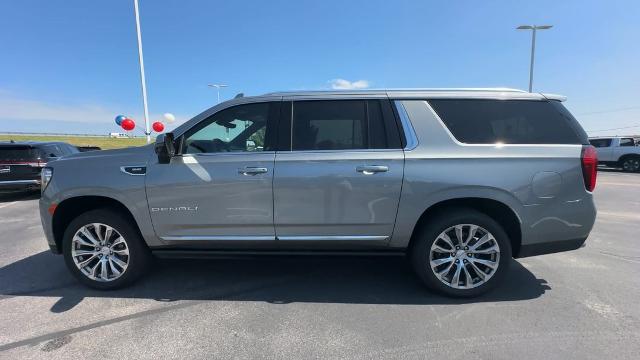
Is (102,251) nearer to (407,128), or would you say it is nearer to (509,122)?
(407,128)

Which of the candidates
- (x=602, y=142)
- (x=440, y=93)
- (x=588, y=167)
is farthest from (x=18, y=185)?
(x=602, y=142)

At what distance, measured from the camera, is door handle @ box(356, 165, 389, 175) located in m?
3.47

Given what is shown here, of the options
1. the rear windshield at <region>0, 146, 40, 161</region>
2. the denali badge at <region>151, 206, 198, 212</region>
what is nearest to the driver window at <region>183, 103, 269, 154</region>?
the denali badge at <region>151, 206, 198, 212</region>

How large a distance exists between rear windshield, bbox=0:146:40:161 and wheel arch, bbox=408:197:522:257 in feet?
35.2

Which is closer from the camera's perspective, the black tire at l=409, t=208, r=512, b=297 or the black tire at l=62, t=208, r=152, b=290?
the black tire at l=409, t=208, r=512, b=297

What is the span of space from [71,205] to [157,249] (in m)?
1.02

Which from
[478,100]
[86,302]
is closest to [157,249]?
[86,302]

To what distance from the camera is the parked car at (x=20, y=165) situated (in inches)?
385

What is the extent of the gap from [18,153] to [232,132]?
9344mm

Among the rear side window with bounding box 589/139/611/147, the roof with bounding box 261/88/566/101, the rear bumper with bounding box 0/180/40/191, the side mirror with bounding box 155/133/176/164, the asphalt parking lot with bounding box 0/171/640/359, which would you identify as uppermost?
the roof with bounding box 261/88/566/101

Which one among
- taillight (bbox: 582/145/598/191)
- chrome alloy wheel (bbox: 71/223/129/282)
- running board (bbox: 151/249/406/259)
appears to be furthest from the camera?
chrome alloy wheel (bbox: 71/223/129/282)

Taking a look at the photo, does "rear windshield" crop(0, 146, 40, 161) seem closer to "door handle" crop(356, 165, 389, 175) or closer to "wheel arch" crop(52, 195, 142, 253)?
"wheel arch" crop(52, 195, 142, 253)

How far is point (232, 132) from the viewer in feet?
12.5

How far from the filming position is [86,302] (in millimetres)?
3607
